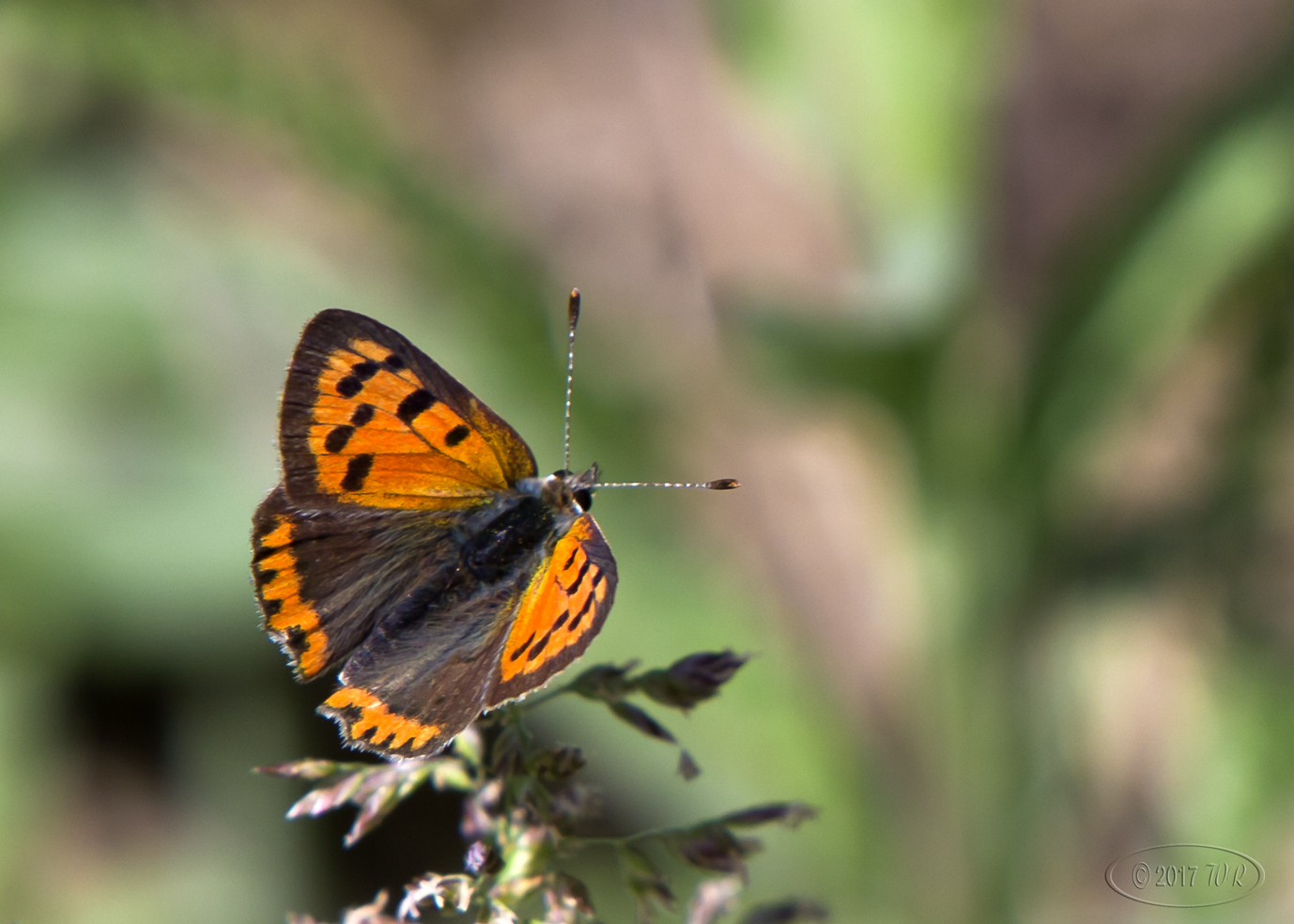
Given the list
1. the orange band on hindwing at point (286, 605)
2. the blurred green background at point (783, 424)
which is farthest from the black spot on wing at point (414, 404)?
the blurred green background at point (783, 424)

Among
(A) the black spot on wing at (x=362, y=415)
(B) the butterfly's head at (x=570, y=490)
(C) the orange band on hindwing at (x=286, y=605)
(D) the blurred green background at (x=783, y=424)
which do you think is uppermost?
(D) the blurred green background at (x=783, y=424)

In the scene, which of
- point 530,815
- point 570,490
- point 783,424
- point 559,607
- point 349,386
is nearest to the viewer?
point 530,815

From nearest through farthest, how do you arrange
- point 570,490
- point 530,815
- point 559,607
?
point 530,815
point 559,607
point 570,490

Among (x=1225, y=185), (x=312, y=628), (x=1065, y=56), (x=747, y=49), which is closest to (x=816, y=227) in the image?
(x=1065, y=56)

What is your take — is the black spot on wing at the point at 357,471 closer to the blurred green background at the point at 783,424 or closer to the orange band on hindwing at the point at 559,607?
the orange band on hindwing at the point at 559,607

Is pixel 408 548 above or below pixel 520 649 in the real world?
above

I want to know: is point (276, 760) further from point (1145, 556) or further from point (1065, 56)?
point (1065, 56)

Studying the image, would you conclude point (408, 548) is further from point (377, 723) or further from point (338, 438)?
point (377, 723)

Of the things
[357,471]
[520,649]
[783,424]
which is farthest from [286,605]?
[783,424]
